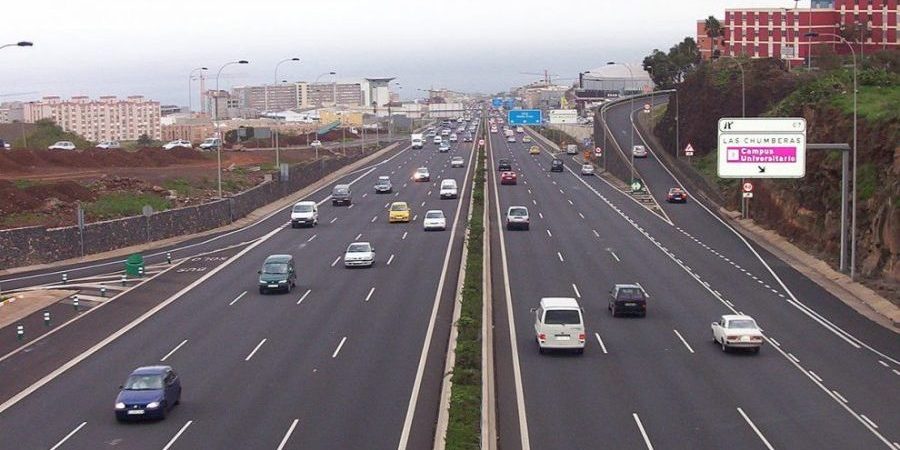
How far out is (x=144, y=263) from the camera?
2242 inches

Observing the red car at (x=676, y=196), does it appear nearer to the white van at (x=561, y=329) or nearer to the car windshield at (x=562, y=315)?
the white van at (x=561, y=329)

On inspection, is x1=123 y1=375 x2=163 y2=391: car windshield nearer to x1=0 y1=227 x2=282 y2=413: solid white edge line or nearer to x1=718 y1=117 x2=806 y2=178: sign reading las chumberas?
x1=0 y1=227 x2=282 y2=413: solid white edge line

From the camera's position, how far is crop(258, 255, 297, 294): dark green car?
1849 inches

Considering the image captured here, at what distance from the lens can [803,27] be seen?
433 ft

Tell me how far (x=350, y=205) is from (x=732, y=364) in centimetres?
5332

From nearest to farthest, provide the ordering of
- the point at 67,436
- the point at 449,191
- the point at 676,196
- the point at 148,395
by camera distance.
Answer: the point at 67,436
the point at 148,395
the point at 676,196
the point at 449,191

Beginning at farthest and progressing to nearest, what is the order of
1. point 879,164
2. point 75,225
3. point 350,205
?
point 350,205
point 75,225
point 879,164

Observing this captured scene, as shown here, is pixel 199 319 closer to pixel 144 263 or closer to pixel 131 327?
pixel 131 327

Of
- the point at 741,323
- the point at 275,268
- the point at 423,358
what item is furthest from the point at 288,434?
the point at 275,268

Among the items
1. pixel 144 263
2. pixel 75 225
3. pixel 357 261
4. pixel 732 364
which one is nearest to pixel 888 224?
pixel 732 364

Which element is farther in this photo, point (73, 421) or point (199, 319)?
point (199, 319)

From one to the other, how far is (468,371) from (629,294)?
14215 mm

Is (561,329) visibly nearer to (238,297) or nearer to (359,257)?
(238,297)

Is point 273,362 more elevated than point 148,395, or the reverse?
point 148,395
